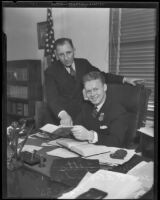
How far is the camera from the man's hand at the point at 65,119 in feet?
4.66

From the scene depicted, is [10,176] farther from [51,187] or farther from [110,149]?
[110,149]

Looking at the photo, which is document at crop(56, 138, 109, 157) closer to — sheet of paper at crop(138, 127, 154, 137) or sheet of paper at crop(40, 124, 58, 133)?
sheet of paper at crop(40, 124, 58, 133)

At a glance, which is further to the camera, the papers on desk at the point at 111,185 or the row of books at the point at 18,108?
the row of books at the point at 18,108

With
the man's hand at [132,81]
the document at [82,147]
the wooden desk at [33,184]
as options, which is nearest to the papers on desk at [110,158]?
the document at [82,147]

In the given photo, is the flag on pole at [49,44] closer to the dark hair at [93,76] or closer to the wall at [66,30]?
the wall at [66,30]

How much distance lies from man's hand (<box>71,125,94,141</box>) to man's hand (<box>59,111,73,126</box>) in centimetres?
4

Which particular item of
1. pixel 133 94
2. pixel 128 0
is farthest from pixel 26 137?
pixel 128 0

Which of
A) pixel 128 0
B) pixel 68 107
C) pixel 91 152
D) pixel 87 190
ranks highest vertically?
pixel 128 0

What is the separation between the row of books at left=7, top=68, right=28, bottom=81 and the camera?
4.55 feet

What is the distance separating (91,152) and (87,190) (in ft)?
0.66

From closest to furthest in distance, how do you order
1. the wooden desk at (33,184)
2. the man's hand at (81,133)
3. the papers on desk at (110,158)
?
the wooden desk at (33,184)
the papers on desk at (110,158)
the man's hand at (81,133)

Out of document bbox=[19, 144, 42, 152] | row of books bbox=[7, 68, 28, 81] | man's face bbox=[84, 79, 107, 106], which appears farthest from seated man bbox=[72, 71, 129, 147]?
row of books bbox=[7, 68, 28, 81]

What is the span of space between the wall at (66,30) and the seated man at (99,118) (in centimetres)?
10

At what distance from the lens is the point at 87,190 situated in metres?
1.24
